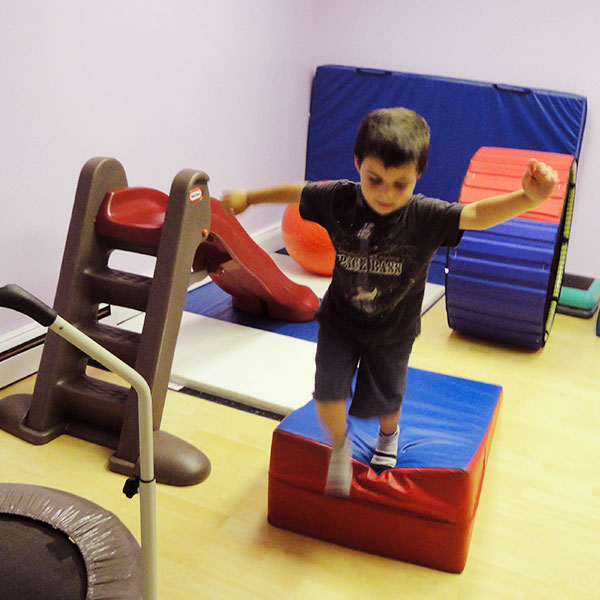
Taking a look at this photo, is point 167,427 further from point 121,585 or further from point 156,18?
point 156,18

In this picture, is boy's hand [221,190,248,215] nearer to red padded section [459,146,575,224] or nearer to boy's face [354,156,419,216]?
boy's face [354,156,419,216]

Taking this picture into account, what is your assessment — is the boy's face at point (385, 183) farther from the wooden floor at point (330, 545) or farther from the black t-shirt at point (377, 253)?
the wooden floor at point (330, 545)

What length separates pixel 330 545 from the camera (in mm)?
2316

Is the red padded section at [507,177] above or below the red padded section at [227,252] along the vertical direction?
above

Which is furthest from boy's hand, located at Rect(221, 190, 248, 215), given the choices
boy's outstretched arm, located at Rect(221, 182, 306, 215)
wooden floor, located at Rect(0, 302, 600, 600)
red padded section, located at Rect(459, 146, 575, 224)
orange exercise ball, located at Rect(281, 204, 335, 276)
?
orange exercise ball, located at Rect(281, 204, 335, 276)

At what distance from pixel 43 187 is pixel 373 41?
2977mm

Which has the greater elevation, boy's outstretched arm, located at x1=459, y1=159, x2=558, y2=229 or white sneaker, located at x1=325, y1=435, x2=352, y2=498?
boy's outstretched arm, located at x1=459, y1=159, x2=558, y2=229

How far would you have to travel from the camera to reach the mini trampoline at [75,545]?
155cm

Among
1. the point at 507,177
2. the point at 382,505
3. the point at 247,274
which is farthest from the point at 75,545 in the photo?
the point at 507,177

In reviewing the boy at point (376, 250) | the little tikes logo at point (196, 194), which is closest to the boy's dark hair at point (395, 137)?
the boy at point (376, 250)

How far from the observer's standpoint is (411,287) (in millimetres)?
1985

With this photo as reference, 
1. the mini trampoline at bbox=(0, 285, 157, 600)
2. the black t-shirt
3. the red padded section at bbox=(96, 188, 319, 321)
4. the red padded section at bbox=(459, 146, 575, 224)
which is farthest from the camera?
the red padded section at bbox=(459, 146, 575, 224)

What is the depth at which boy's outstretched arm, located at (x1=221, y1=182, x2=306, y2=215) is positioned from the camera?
1.98 meters

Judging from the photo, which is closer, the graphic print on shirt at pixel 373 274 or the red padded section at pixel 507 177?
the graphic print on shirt at pixel 373 274
